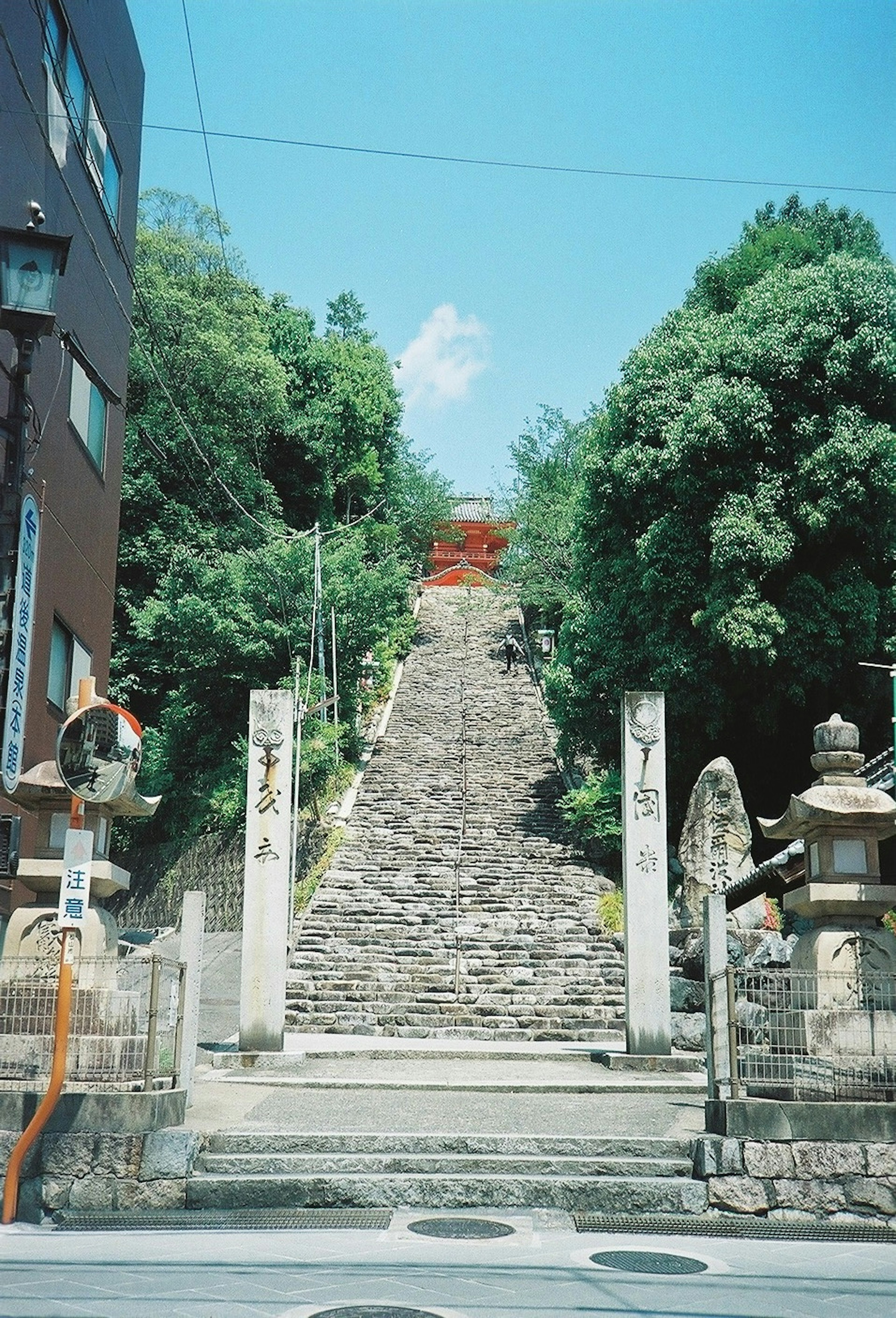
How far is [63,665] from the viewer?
1458cm

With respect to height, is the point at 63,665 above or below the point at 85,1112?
above

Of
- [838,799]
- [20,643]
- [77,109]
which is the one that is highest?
[77,109]

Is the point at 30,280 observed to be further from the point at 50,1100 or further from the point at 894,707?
the point at 894,707

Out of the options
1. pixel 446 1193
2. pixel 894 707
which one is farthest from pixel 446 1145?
pixel 894 707

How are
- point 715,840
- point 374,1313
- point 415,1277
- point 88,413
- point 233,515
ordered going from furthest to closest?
point 233,515 < point 715,840 < point 88,413 < point 415,1277 < point 374,1313

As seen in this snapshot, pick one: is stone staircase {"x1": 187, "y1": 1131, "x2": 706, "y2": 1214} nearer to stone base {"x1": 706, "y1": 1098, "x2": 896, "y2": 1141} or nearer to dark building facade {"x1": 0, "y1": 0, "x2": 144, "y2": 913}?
stone base {"x1": 706, "y1": 1098, "x2": 896, "y2": 1141}

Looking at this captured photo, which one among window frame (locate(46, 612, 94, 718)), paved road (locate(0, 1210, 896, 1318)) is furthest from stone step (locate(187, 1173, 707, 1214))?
window frame (locate(46, 612, 94, 718))

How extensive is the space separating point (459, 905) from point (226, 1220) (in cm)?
1243

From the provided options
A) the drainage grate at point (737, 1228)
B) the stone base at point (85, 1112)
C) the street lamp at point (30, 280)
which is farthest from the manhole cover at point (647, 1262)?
the street lamp at point (30, 280)

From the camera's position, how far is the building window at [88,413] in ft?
48.9

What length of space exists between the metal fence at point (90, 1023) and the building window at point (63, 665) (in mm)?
6347

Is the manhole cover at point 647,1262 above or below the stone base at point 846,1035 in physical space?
below

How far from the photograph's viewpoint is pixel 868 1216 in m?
7.25

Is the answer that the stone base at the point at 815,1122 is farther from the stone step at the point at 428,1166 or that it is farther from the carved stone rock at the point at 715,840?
the carved stone rock at the point at 715,840
